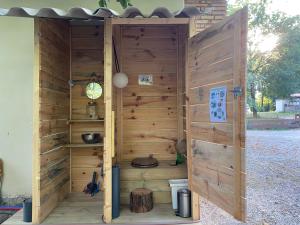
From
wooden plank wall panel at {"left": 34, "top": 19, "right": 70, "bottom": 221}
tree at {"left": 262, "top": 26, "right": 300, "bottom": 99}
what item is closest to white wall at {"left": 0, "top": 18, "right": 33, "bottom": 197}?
wooden plank wall panel at {"left": 34, "top": 19, "right": 70, "bottom": 221}

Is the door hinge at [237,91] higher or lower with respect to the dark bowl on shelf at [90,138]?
higher

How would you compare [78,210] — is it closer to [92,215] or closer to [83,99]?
[92,215]

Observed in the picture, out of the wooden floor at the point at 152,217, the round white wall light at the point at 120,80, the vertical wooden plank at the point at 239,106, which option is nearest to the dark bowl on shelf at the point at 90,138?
the round white wall light at the point at 120,80

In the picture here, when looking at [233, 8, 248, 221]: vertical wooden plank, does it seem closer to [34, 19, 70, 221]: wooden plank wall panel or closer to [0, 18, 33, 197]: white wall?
[34, 19, 70, 221]: wooden plank wall panel

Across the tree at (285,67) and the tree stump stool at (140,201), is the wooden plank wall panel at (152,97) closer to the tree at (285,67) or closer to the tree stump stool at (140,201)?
the tree stump stool at (140,201)

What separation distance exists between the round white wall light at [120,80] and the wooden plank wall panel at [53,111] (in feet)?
2.43

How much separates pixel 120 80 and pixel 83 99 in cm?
72

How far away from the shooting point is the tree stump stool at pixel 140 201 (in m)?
3.45

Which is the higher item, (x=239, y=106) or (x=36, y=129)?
(x=239, y=106)

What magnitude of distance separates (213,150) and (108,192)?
1250 millimetres

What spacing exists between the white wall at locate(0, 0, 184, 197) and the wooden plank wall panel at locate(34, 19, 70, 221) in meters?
0.52

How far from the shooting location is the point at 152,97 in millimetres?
4258

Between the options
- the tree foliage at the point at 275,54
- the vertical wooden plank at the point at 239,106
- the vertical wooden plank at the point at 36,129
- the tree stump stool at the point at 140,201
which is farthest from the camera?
the tree foliage at the point at 275,54

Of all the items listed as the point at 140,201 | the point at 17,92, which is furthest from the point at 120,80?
the point at 140,201
